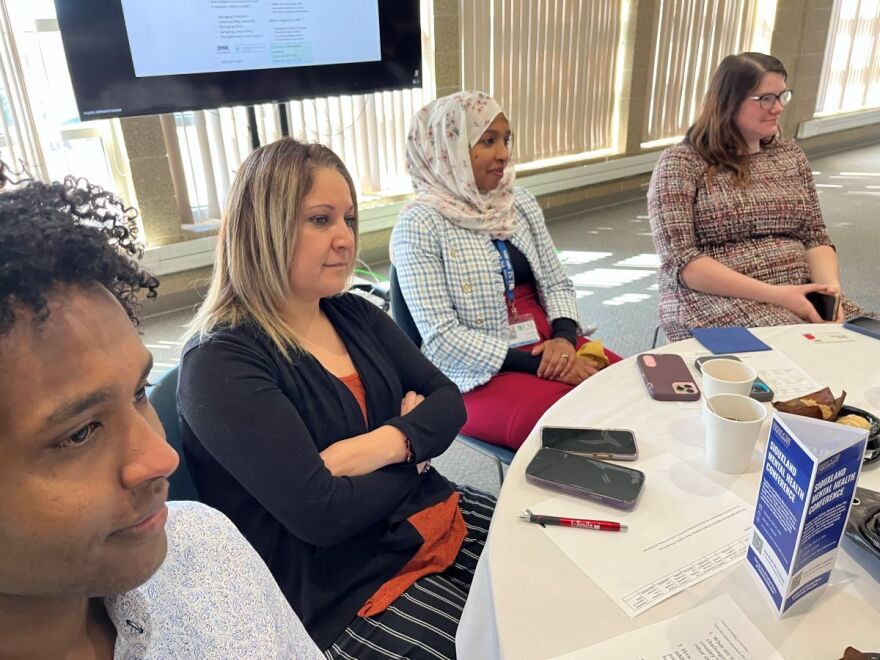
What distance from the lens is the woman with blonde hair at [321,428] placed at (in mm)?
1058

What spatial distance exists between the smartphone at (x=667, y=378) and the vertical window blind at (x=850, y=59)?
7.63 m

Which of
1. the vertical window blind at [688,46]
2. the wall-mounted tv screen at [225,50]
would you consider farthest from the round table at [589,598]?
the vertical window blind at [688,46]

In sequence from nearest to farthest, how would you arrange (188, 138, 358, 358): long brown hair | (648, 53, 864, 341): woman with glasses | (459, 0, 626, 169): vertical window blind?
(188, 138, 358, 358): long brown hair → (648, 53, 864, 341): woman with glasses → (459, 0, 626, 169): vertical window blind

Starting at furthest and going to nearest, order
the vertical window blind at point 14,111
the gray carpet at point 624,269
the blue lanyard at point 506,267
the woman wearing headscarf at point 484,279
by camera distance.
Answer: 1. the gray carpet at point 624,269
2. the vertical window blind at point 14,111
3. the blue lanyard at point 506,267
4. the woman wearing headscarf at point 484,279

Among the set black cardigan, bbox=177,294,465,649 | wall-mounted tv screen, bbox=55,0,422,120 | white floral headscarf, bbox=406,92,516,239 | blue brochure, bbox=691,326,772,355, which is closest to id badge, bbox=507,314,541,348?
white floral headscarf, bbox=406,92,516,239

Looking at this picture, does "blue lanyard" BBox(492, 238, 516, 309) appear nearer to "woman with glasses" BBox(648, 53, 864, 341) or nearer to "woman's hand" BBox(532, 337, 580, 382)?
"woman's hand" BBox(532, 337, 580, 382)

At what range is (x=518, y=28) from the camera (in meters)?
4.61

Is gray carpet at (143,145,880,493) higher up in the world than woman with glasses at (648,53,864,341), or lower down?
lower down

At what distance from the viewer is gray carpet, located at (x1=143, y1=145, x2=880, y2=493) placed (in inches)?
121

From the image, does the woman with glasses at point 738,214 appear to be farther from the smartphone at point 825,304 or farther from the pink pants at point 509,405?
the pink pants at point 509,405

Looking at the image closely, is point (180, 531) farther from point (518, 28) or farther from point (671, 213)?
point (518, 28)

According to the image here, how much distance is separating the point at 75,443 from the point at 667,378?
42.8 inches

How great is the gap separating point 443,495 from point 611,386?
405mm

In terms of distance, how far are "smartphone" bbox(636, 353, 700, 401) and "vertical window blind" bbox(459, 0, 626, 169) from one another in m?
3.53
